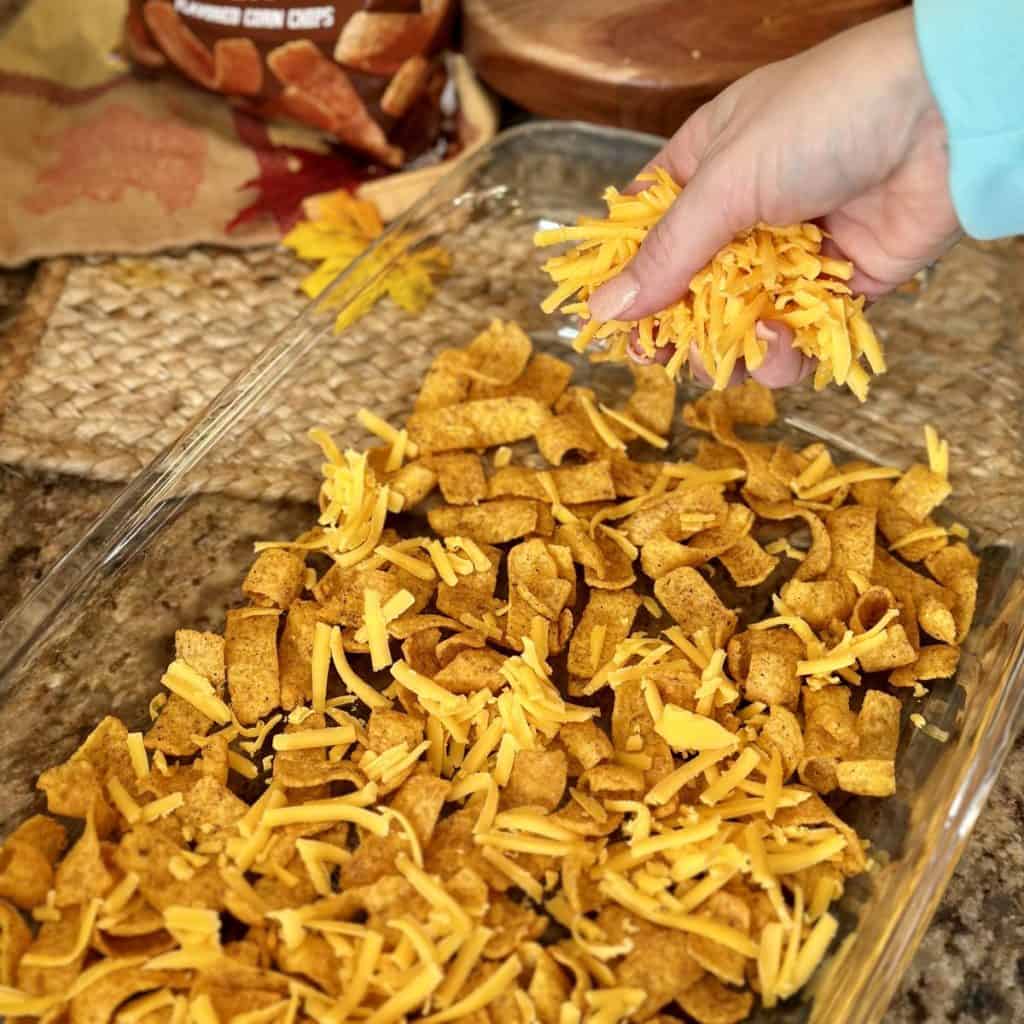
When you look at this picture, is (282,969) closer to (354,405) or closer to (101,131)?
(354,405)

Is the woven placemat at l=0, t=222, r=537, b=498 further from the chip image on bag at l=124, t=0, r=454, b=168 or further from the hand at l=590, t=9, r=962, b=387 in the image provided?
the hand at l=590, t=9, r=962, b=387

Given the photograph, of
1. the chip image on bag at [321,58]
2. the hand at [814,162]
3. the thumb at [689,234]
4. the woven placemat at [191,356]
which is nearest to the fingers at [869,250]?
the hand at [814,162]

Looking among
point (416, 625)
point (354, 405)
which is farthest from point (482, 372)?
point (416, 625)

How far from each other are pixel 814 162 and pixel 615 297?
7.6 inches

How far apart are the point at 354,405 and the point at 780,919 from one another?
27.0 inches

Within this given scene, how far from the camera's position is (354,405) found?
1.31 metres

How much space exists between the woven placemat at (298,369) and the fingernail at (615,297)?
32cm

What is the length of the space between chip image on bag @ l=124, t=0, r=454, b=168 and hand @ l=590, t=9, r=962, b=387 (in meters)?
0.57

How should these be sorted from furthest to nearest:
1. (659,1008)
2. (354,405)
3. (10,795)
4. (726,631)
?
1. (354,405)
2. (726,631)
3. (10,795)
4. (659,1008)

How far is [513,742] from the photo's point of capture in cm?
99

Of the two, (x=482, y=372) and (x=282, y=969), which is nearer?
(x=282, y=969)

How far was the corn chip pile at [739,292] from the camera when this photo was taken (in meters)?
1.01

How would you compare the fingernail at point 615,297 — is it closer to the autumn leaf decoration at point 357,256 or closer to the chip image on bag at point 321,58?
the autumn leaf decoration at point 357,256

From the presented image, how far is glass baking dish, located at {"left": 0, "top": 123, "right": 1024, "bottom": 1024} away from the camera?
95 cm
